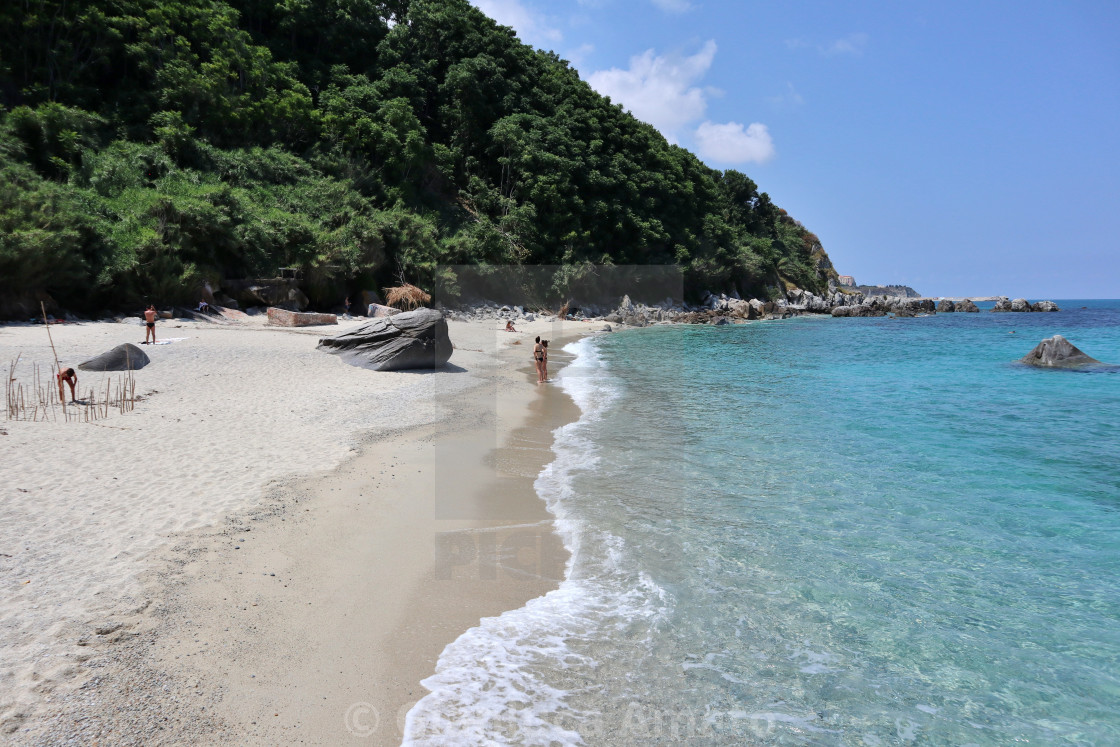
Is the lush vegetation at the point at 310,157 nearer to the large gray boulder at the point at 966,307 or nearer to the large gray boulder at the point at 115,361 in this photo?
the large gray boulder at the point at 115,361

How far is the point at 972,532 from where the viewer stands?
261 inches

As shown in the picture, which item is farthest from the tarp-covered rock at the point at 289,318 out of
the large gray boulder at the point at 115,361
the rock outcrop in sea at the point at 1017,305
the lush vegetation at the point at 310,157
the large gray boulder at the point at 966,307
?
the rock outcrop in sea at the point at 1017,305

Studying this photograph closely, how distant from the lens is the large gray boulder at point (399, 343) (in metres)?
15.0

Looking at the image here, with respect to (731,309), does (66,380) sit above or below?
below

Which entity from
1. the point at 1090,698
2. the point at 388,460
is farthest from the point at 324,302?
the point at 1090,698

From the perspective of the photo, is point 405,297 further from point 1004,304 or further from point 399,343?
point 1004,304

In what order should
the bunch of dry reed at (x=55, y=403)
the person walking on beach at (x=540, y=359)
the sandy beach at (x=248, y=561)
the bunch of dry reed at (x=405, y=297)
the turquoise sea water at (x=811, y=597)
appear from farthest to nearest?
the bunch of dry reed at (x=405, y=297), the person walking on beach at (x=540, y=359), the bunch of dry reed at (x=55, y=403), the turquoise sea water at (x=811, y=597), the sandy beach at (x=248, y=561)

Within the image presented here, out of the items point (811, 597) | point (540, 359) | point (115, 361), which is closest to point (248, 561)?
point (811, 597)

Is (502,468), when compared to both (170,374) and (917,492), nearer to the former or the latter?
(917,492)

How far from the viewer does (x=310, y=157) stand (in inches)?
1307

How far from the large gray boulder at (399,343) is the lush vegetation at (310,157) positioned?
34.5 feet

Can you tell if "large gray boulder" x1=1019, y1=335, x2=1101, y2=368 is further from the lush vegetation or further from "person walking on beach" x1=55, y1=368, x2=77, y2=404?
"person walking on beach" x1=55, y1=368, x2=77, y2=404

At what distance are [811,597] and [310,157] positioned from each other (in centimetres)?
3617

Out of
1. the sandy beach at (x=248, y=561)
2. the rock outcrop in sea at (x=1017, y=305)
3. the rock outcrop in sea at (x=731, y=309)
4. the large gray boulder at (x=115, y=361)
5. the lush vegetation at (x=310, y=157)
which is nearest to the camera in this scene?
the sandy beach at (x=248, y=561)
